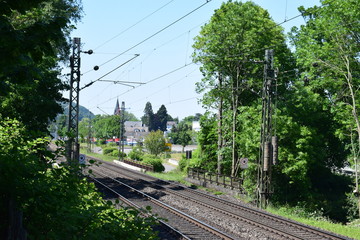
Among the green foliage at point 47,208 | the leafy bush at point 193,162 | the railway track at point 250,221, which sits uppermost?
the green foliage at point 47,208

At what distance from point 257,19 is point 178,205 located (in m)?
20.1

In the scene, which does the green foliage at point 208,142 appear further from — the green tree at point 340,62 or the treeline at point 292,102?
the green tree at point 340,62

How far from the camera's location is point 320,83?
31.5 m

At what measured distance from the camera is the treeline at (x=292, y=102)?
27.8 metres

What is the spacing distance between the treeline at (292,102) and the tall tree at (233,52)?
9 centimetres

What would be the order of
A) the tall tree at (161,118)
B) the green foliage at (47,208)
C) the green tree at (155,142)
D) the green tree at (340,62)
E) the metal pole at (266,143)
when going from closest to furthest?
the green foliage at (47,208)
the metal pole at (266,143)
the green tree at (340,62)
the green tree at (155,142)
the tall tree at (161,118)

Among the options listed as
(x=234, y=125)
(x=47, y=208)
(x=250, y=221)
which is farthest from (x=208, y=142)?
(x=47, y=208)

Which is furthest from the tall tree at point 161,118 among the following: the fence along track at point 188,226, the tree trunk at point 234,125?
the fence along track at point 188,226

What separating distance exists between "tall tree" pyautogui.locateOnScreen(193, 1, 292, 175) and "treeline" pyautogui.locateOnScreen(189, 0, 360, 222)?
0.09 meters

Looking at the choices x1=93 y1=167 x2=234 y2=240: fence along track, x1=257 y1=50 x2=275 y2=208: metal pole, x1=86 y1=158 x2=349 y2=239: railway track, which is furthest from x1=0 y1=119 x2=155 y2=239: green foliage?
x1=257 y1=50 x2=275 y2=208: metal pole

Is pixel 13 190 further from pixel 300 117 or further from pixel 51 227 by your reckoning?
pixel 300 117

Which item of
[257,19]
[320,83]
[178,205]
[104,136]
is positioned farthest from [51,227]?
[104,136]

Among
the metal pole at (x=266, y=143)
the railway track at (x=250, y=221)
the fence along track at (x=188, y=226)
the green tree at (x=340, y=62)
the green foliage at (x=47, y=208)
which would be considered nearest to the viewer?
the green foliage at (x=47, y=208)

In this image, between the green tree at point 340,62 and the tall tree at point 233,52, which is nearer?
the green tree at point 340,62
